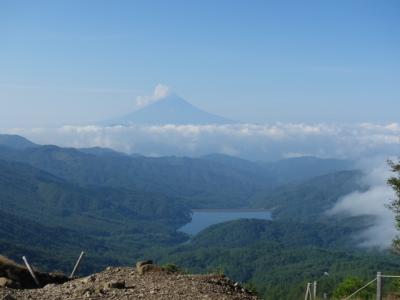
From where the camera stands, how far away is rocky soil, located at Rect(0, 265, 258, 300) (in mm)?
17375

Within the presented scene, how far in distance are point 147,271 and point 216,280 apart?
111 inches

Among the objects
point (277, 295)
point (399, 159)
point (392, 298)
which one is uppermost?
point (399, 159)

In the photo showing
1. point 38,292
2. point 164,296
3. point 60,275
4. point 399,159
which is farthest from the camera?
point 399,159

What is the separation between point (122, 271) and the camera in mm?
21516

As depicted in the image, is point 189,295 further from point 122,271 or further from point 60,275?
point 60,275

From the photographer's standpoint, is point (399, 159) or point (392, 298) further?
point (399, 159)

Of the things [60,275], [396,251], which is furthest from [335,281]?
[60,275]

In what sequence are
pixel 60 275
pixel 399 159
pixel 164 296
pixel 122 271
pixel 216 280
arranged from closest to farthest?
pixel 164 296, pixel 216 280, pixel 122 271, pixel 60 275, pixel 399 159

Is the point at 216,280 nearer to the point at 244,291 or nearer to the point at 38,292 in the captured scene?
the point at 244,291

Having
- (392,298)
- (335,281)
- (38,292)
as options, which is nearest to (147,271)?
(38,292)

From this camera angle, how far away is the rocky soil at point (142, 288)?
17.4 meters

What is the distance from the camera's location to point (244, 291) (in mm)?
19500

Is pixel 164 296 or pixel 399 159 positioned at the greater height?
pixel 399 159

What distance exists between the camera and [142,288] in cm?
1841
